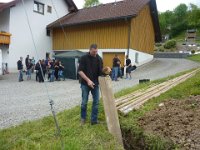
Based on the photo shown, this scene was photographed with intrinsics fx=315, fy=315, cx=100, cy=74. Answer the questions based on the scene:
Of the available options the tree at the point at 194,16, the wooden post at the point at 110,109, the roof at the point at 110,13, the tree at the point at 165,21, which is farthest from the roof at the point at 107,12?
the tree at the point at 165,21

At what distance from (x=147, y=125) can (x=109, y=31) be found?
21.8 m

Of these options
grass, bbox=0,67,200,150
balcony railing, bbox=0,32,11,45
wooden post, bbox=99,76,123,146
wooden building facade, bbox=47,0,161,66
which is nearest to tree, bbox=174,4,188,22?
wooden building facade, bbox=47,0,161,66

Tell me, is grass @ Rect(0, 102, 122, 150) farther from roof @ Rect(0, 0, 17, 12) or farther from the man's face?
roof @ Rect(0, 0, 17, 12)

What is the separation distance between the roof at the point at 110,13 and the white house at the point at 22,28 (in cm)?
120

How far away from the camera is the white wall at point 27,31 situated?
27.5 metres

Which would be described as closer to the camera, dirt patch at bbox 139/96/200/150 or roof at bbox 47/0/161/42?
dirt patch at bbox 139/96/200/150

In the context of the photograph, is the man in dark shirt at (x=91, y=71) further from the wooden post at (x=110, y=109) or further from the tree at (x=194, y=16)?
the tree at (x=194, y=16)

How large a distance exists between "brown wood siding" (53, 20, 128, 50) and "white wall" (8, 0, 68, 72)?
140 centimetres

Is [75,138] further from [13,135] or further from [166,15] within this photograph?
[166,15]

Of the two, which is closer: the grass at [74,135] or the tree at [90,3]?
the grass at [74,135]

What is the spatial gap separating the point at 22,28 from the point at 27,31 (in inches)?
26.2

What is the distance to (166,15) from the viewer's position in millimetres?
105375

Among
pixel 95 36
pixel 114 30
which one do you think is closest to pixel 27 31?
pixel 95 36

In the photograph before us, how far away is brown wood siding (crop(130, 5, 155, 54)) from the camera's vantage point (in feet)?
88.4
